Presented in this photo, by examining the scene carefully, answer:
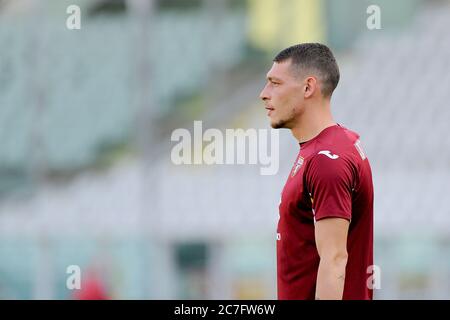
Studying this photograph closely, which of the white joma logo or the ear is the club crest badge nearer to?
the white joma logo

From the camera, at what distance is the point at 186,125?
1512 cm

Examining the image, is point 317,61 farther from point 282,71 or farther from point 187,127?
point 187,127

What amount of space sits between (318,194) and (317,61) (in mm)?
540

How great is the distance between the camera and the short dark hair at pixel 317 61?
362 cm

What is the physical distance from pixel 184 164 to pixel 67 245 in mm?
2058

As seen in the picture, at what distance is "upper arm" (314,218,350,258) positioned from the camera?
3314 millimetres

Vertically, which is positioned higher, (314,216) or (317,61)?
(317,61)

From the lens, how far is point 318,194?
3363mm

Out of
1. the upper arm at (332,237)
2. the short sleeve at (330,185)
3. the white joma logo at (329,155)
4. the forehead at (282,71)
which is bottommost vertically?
the upper arm at (332,237)

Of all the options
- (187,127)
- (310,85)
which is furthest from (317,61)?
(187,127)

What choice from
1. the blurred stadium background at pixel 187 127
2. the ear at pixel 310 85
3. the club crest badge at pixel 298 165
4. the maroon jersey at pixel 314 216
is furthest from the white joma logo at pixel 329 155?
the blurred stadium background at pixel 187 127

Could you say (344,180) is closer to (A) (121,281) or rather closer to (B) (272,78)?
(B) (272,78)

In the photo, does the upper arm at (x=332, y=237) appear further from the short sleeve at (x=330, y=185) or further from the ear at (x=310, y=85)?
the ear at (x=310, y=85)

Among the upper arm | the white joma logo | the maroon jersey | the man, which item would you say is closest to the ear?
the man
